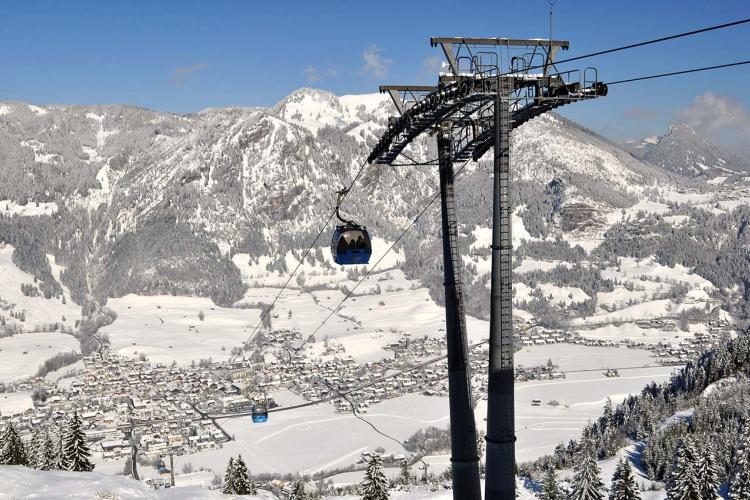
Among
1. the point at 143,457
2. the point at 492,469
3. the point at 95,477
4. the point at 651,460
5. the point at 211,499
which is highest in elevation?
the point at 492,469

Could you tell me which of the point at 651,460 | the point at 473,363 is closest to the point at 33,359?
the point at 473,363

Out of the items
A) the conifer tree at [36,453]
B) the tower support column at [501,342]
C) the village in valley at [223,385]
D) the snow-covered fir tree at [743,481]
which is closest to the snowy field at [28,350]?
the village in valley at [223,385]

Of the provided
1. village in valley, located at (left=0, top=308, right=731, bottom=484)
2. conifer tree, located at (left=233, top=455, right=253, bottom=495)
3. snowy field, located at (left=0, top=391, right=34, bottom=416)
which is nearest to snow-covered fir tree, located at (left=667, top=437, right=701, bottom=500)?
conifer tree, located at (left=233, top=455, right=253, bottom=495)

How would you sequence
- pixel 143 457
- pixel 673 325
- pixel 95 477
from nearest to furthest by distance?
pixel 95 477
pixel 143 457
pixel 673 325

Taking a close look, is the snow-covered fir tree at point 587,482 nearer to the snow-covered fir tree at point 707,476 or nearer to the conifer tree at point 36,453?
the snow-covered fir tree at point 707,476

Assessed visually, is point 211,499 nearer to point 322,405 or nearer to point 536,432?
point 536,432

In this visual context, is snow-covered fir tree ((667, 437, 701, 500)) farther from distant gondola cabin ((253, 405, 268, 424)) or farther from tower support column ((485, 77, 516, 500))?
tower support column ((485, 77, 516, 500))
